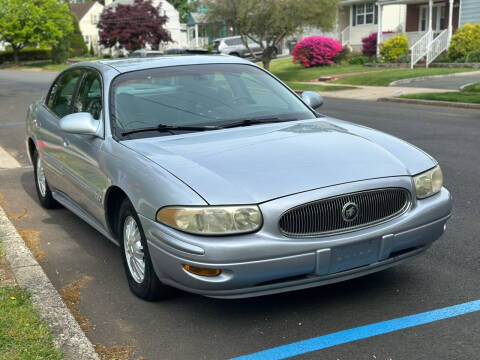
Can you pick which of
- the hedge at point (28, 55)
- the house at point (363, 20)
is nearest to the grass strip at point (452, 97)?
the house at point (363, 20)

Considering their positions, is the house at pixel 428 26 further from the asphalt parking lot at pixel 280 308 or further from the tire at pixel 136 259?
the tire at pixel 136 259

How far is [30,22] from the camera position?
203 ft

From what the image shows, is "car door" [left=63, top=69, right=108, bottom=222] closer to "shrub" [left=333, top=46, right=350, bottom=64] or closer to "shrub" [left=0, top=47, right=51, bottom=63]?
"shrub" [left=333, top=46, right=350, bottom=64]

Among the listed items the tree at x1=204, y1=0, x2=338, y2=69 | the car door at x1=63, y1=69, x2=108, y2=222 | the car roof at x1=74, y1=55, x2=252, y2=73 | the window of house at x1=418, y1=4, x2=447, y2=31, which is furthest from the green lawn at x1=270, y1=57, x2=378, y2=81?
the car door at x1=63, y1=69, x2=108, y2=222

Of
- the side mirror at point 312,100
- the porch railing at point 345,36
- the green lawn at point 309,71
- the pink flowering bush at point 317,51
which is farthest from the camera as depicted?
the porch railing at point 345,36

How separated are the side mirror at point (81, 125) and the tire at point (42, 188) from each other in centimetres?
187

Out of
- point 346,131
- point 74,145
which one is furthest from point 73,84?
point 346,131

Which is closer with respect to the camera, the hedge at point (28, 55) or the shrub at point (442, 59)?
the shrub at point (442, 59)

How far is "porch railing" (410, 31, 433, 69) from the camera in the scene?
31.4 meters

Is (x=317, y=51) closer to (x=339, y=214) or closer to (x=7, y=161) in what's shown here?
(x=7, y=161)

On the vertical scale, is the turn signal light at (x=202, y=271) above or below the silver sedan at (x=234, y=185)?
below

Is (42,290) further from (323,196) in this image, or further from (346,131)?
(346,131)

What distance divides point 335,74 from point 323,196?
26.9 metres

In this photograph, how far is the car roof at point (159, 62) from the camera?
535cm
